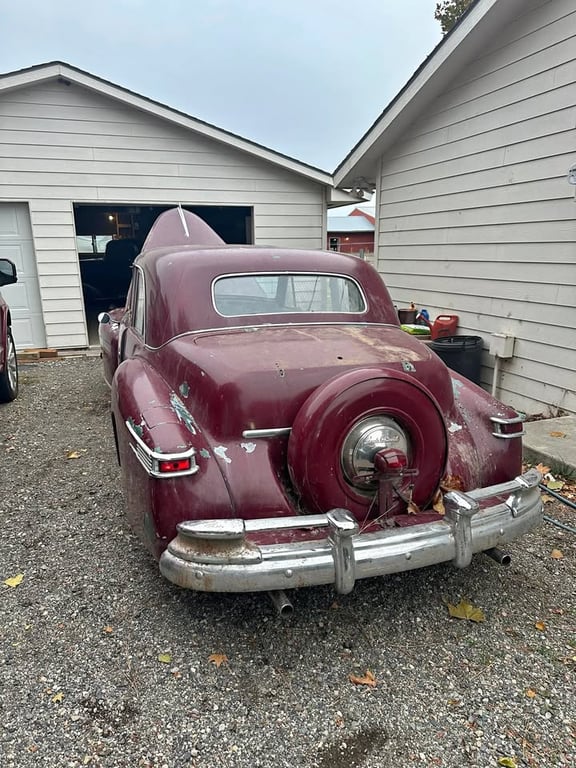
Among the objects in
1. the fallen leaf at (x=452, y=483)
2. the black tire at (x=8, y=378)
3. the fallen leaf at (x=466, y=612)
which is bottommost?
the fallen leaf at (x=466, y=612)

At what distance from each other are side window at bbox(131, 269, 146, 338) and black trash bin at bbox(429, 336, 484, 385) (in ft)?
12.2

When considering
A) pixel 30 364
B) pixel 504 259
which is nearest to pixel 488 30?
pixel 504 259

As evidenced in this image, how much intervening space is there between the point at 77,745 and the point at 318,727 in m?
0.88

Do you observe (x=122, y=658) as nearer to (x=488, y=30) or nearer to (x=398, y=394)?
(x=398, y=394)

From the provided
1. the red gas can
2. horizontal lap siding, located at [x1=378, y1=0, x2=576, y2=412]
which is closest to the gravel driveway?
horizontal lap siding, located at [x1=378, y1=0, x2=576, y2=412]

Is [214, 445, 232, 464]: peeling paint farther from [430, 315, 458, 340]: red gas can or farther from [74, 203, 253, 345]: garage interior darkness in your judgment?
[74, 203, 253, 345]: garage interior darkness

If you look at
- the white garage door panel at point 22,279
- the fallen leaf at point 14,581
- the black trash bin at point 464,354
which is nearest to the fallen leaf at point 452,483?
the fallen leaf at point 14,581

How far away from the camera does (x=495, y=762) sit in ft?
5.82

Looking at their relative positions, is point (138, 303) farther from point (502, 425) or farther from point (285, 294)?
point (502, 425)

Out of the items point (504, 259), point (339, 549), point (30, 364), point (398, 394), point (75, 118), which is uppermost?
point (75, 118)

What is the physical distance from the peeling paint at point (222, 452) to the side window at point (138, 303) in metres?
1.36

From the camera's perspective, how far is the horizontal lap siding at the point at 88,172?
8.06 m

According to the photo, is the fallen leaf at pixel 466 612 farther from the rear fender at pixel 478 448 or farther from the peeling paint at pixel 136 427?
the peeling paint at pixel 136 427

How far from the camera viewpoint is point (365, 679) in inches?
84.7
